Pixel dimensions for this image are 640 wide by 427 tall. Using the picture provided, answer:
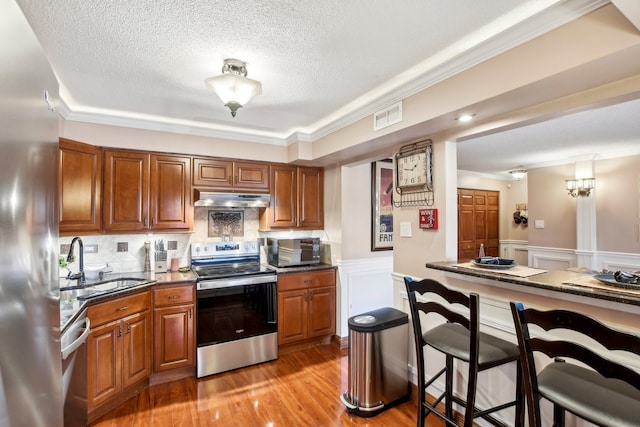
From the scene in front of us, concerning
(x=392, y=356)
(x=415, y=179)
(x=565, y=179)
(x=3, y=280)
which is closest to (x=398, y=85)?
(x=415, y=179)

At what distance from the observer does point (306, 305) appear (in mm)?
3492

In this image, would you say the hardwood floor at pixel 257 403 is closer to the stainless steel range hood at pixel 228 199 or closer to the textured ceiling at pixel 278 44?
the stainless steel range hood at pixel 228 199

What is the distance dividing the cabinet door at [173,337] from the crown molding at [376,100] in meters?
1.81

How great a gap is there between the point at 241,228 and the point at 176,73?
1949 millimetres

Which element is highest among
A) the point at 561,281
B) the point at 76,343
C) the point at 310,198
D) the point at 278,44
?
the point at 278,44

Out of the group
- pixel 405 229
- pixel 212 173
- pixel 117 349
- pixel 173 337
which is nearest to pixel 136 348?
pixel 117 349

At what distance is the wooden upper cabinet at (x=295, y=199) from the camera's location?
3686 mm

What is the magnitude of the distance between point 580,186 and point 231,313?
523 centimetres

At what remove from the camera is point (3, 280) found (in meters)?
0.56

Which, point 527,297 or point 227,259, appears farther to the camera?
point 227,259

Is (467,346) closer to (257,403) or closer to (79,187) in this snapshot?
(257,403)

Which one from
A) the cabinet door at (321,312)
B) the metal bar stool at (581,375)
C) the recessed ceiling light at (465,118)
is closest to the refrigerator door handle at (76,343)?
the cabinet door at (321,312)

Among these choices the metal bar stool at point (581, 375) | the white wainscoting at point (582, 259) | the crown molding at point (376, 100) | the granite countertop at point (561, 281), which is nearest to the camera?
the metal bar stool at point (581, 375)

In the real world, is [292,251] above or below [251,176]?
below
